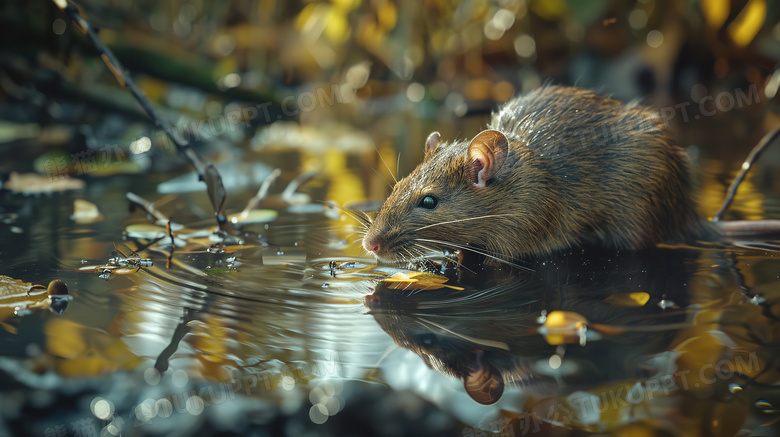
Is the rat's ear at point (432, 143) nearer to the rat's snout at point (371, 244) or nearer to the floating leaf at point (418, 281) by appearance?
the rat's snout at point (371, 244)

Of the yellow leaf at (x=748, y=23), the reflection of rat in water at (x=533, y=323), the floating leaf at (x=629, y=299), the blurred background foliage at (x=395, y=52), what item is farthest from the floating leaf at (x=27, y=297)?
the yellow leaf at (x=748, y=23)

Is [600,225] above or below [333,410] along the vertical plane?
above

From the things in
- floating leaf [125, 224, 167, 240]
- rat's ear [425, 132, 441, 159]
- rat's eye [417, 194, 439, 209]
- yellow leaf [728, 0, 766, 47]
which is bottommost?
floating leaf [125, 224, 167, 240]

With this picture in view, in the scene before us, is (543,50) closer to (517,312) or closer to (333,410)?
(517,312)

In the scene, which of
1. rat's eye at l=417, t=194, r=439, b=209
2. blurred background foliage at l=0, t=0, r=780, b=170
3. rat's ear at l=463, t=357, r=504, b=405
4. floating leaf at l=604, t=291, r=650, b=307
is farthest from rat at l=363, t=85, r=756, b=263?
blurred background foliage at l=0, t=0, r=780, b=170

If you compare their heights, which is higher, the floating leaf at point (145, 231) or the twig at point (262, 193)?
the twig at point (262, 193)

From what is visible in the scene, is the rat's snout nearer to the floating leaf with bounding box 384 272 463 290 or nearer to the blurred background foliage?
the floating leaf with bounding box 384 272 463 290

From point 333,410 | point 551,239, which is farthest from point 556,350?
point 551,239
